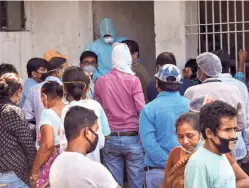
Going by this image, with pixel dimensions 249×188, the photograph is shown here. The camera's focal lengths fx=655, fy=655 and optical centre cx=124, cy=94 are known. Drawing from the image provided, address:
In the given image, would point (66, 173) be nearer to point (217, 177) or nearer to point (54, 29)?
point (217, 177)

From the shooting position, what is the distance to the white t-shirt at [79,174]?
144 inches

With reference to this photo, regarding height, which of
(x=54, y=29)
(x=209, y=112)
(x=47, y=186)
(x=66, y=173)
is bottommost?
(x=47, y=186)

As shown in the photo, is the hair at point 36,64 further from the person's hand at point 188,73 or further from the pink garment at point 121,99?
the person's hand at point 188,73

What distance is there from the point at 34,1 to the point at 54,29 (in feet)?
1.63

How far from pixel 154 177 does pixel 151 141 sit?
1.08 ft

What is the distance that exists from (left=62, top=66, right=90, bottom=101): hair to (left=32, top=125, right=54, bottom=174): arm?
38 centimetres

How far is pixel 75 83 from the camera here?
18.2 feet

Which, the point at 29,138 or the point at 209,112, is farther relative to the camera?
the point at 29,138

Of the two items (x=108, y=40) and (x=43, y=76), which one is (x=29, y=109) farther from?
(x=108, y=40)

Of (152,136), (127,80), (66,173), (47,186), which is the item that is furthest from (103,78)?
(66,173)

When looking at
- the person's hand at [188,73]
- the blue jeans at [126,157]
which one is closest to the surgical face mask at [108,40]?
the person's hand at [188,73]

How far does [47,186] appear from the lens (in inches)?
192

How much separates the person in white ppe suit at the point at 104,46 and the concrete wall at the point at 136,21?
556 mm

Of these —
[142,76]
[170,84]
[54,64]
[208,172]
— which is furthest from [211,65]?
[208,172]
